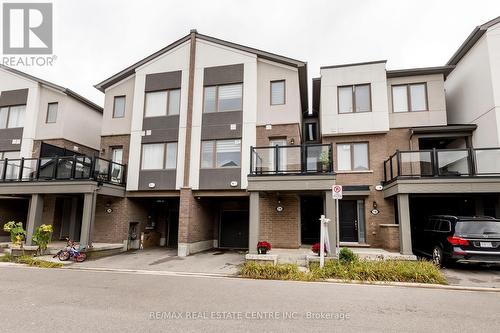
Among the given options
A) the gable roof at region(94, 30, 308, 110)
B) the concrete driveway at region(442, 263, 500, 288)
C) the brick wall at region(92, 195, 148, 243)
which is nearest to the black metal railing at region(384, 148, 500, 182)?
the concrete driveway at region(442, 263, 500, 288)

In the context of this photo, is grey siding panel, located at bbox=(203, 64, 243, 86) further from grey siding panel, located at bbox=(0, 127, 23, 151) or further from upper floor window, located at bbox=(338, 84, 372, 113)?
grey siding panel, located at bbox=(0, 127, 23, 151)

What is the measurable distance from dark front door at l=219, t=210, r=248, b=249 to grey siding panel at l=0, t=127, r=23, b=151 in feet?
42.8

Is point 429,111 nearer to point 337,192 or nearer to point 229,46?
point 337,192

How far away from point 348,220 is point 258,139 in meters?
5.82

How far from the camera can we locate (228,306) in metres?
6.45

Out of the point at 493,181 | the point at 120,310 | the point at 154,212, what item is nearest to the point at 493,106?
the point at 493,181

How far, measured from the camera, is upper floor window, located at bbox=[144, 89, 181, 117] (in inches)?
649

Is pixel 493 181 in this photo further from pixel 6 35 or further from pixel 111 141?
pixel 6 35

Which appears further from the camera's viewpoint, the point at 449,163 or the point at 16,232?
the point at 16,232

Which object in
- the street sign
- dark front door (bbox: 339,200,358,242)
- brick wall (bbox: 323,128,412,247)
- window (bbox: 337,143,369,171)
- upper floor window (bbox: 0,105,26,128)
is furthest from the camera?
upper floor window (bbox: 0,105,26,128)

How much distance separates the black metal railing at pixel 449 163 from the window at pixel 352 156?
Result: 2.61 meters

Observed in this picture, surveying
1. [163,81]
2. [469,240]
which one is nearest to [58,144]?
[163,81]

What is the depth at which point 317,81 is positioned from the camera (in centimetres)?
1697

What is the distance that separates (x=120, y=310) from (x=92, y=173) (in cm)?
989
